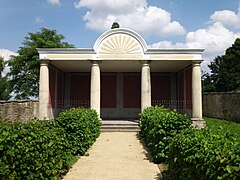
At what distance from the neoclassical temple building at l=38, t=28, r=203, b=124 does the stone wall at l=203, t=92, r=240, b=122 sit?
2.77 m

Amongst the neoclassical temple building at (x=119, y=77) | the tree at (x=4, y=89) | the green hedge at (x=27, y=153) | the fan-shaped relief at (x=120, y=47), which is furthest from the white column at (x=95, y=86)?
the tree at (x=4, y=89)

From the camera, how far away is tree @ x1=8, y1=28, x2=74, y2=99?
93.6 feet

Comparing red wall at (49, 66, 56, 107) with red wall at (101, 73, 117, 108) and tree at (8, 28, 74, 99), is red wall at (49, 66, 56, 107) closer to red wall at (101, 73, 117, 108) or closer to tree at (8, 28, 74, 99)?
red wall at (101, 73, 117, 108)

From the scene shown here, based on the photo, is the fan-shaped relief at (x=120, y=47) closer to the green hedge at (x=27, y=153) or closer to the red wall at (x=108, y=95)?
the red wall at (x=108, y=95)

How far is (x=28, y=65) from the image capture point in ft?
93.2

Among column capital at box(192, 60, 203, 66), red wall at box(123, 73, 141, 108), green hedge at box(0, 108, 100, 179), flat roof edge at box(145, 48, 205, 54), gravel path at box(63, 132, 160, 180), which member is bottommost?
gravel path at box(63, 132, 160, 180)

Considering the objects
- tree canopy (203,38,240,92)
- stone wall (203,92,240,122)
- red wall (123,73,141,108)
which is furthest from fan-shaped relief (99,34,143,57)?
tree canopy (203,38,240,92)

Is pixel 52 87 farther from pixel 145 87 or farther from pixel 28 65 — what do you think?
pixel 28 65

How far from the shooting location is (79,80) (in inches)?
818

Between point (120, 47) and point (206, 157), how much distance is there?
12106mm

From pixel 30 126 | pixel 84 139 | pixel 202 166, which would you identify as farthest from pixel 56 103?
pixel 202 166

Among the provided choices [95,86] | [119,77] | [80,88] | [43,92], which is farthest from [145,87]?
[80,88]

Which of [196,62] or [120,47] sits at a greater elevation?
[120,47]

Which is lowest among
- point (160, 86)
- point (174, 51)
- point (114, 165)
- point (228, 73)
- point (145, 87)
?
point (114, 165)
